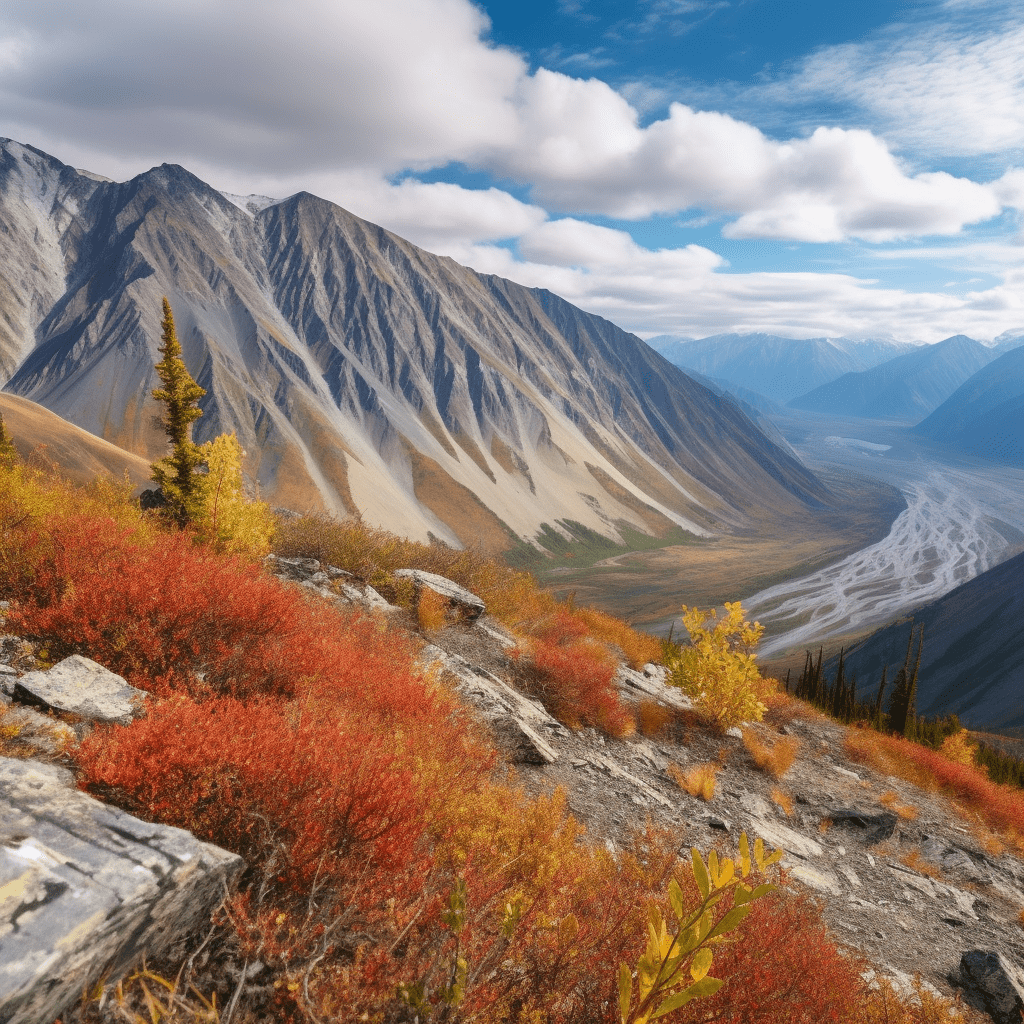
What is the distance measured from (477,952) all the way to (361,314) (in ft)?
562

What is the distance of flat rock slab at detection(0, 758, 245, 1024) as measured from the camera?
3051mm

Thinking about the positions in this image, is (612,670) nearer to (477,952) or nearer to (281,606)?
(281,606)

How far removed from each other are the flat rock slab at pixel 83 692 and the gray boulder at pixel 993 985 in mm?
11827

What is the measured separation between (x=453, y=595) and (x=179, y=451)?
442 inches

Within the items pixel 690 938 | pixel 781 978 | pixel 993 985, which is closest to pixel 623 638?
pixel 993 985

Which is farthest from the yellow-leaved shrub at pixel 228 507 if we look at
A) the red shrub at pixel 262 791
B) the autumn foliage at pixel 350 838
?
the red shrub at pixel 262 791

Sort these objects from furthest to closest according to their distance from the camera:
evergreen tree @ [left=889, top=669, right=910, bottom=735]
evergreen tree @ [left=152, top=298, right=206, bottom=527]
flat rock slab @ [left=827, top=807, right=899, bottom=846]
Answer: evergreen tree @ [left=889, top=669, right=910, bottom=735] → evergreen tree @ [left=152, top=298, right=206, bottom=527] → flat rock slab @ [left=827, top=807, right=899, bottom=846]

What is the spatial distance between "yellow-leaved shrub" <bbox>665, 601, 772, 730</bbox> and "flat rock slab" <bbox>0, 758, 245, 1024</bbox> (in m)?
14.1

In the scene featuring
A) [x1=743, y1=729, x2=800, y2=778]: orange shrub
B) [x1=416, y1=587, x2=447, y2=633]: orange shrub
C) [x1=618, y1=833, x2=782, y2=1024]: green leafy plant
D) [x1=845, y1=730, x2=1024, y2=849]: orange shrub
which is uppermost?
[x1=618, y1=833, x2=782, y2=1024]: green leafy plant

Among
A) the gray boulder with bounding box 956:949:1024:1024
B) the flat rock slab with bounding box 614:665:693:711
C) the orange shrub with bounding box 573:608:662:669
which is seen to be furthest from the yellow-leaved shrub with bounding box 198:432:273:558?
the gray boulder with bounding box 956:949:1024:1024

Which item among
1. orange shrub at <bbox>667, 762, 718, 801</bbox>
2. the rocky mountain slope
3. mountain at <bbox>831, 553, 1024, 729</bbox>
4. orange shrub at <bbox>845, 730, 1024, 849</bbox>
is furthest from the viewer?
mountain at <bbox>831, 553, 1024, 729</bbox>

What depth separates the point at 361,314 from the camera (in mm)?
160250

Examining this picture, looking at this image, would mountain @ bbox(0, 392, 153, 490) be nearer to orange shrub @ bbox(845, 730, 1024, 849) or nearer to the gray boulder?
orange shrub @ bbox(845, 730, 1024, 849)

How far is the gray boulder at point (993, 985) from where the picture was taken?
7.92 meters
